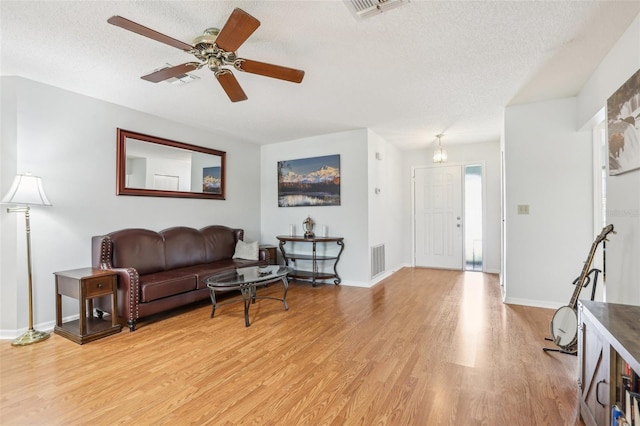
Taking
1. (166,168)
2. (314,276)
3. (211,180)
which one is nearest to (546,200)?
(314,276)

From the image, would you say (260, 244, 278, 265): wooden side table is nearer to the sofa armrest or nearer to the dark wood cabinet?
the sofa armrest

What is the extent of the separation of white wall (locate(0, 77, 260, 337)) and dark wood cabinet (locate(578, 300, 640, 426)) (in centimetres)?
427

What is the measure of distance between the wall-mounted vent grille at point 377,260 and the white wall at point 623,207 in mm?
2752

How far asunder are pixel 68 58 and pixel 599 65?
4548mm

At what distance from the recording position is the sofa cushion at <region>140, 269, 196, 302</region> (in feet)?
9.79

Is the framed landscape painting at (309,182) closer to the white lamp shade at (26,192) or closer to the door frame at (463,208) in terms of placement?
the door frame at (463,208)

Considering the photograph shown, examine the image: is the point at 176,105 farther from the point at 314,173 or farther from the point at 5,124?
the point at 314,173

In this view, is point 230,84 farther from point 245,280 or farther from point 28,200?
point 28,200

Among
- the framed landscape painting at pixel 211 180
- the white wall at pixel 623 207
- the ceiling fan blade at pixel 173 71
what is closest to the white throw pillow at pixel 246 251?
the framed landscape painting at pixel 211 180

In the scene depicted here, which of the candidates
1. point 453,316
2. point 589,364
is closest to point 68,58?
point 589,364

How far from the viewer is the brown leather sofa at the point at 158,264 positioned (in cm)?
292

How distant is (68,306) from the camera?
3078mm

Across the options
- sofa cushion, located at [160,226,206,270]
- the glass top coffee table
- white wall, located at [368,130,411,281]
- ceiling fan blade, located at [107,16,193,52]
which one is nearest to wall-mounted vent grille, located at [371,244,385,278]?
white wall, located at [368,130,411,281]

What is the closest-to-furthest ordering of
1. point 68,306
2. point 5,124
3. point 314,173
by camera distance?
point 5,124 → point 68,306 → point 314,173
